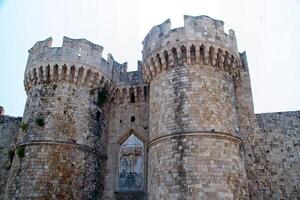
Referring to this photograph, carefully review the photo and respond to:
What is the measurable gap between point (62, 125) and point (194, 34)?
5.59 m

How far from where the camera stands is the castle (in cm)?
837

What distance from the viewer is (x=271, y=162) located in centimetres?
969

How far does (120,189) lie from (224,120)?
4670 mm

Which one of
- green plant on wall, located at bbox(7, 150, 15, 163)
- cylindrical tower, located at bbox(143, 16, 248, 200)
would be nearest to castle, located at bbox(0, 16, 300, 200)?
cylindrical tower, located at bbox(143, 16, 248, 200)

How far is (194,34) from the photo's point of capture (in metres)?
9.56

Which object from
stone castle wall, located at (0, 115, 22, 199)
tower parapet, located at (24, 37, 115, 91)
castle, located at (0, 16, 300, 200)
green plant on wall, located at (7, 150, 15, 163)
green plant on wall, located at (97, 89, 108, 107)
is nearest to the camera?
castle, located at (0, 16, 300, 200)

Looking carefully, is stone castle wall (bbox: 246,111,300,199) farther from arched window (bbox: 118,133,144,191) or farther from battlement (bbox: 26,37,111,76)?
battlement (bbox: 26,37,111,76)

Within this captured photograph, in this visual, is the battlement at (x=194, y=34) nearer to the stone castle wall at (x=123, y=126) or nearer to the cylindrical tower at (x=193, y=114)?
the cylindrical tower at (x=193, y=114)

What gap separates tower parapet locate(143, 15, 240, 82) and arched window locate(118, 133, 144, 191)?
9.09 feet

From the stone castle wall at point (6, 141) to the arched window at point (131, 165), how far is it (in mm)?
4436

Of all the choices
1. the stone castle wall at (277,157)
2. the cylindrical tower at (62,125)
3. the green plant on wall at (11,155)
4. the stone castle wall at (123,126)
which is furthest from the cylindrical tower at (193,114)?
the green plant on wall at (11,155)

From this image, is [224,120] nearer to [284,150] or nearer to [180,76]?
[180,76]

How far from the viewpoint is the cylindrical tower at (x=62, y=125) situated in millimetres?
9414

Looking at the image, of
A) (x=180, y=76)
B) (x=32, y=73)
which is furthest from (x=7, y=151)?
(x=180, y=76)
